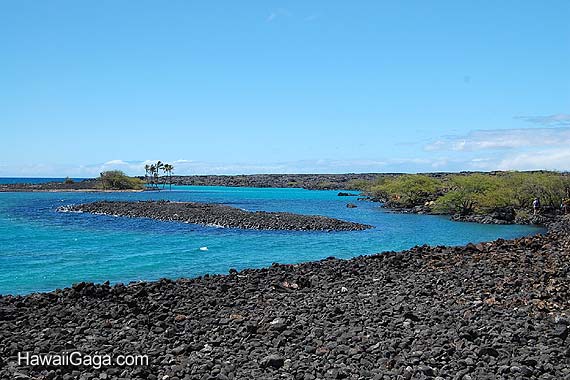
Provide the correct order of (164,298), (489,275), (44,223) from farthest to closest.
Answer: (44,223) < (489,275) < (164,298)

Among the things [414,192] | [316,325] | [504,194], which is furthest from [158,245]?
[414,192]

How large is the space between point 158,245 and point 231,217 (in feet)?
54.9

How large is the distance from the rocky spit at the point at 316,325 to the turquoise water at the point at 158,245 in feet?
20.7

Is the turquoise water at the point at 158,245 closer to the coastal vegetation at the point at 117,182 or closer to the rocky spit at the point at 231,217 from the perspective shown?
the rocky spit at the point at 231,217

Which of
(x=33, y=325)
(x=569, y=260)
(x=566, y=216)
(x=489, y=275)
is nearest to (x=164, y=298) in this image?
(x=33, y=325)

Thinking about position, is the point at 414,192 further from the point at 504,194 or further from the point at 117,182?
the point at 117,182

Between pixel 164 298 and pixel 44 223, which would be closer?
pixel 164 298

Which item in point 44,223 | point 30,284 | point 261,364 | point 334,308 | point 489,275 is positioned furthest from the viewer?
point 44,223

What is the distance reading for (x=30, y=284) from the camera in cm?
1875

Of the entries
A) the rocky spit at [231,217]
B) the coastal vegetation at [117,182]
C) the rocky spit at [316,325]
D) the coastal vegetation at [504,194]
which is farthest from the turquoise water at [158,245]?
the coastal vegetation at [117,182]

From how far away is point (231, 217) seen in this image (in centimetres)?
4631

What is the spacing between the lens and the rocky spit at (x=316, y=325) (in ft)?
27.9

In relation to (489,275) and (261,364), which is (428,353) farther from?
(489,275)

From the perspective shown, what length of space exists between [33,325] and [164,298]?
3.23 meters
